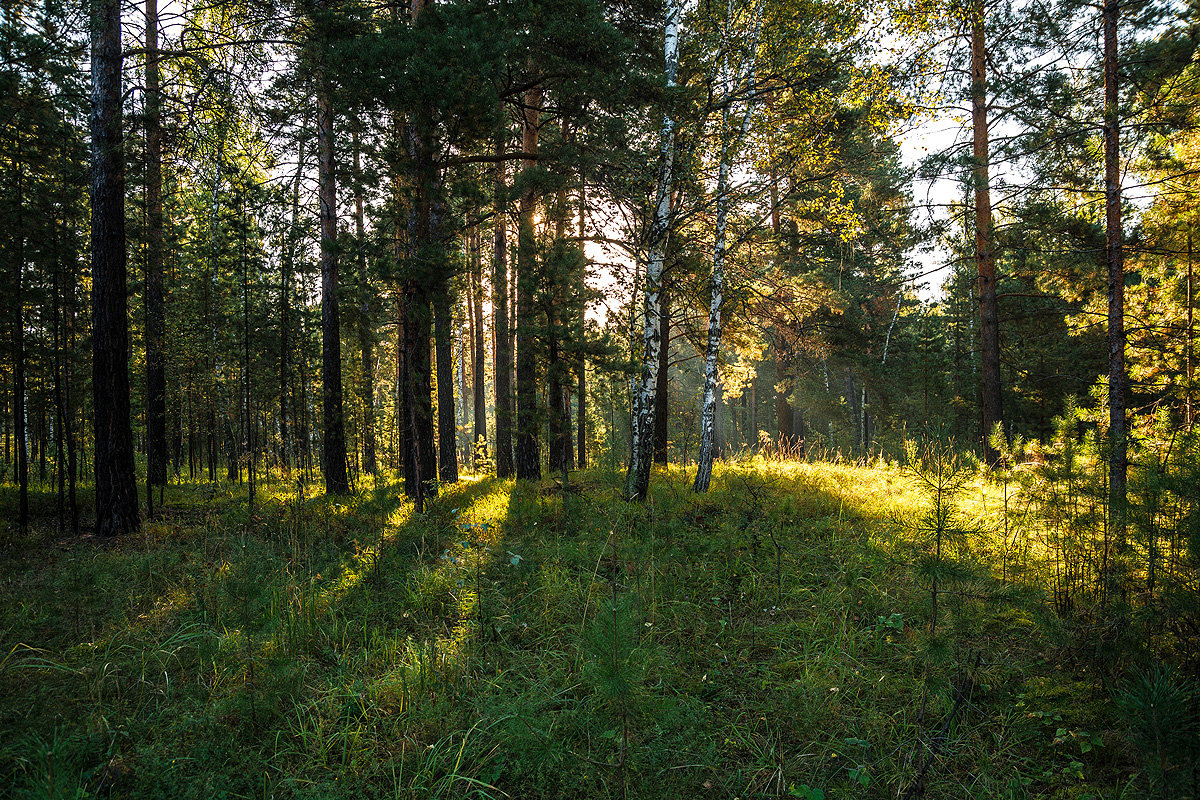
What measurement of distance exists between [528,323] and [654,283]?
107 inches

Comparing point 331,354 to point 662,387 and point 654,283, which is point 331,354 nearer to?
point 654,283

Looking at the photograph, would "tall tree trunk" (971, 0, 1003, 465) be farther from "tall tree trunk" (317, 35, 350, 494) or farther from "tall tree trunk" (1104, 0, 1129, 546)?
"tall tree trunk" (317, 35, 350, 494)

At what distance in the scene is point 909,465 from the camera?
11.0 ft

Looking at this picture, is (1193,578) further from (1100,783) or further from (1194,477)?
(1100,783)

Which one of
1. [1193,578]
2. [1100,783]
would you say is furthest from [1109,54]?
[1100,783]

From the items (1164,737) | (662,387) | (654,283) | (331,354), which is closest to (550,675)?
(1164,737)

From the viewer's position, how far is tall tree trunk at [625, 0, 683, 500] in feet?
22.9

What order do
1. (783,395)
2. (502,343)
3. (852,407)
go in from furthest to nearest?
Result: (852,407) < (783,395) < (502,343)

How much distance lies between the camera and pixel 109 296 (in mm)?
6668

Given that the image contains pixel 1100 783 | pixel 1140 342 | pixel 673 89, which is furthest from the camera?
pixel 1140 342

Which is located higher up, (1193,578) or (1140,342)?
(1140,342)

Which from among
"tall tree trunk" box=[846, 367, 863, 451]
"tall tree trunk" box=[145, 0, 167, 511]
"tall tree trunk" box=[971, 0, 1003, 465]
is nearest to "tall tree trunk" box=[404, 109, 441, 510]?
"tall tree trunk" box=[145, 0, 167, 511]

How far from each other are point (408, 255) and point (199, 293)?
1363 cm

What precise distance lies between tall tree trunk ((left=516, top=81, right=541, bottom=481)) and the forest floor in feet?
11.7
